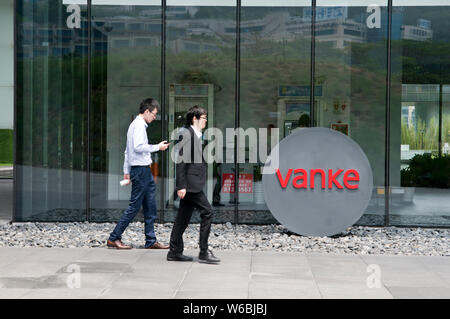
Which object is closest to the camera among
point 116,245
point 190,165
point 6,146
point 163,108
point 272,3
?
point 190,165

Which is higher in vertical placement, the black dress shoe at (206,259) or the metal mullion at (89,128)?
the metal mullion at (89,128)

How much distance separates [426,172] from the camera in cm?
1118

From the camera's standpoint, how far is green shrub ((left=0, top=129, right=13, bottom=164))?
154 ft

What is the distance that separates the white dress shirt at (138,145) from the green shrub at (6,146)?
41.1 metres

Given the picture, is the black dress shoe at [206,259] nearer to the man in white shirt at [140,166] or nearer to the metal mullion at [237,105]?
the man in white shirt at [140,166]

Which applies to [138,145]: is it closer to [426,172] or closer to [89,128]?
[89,128]

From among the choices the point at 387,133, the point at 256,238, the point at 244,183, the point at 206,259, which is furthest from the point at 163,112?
the point at 206,259

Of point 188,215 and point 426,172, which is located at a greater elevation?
point 426,172

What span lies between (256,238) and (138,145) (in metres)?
2.72

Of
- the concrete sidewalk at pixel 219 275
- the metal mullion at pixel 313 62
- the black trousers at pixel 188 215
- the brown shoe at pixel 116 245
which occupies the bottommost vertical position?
the concrete sidewalk at pixel 219 275

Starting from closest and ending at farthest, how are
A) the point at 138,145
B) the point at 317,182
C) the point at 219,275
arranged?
the point at 219,275 < the point at 138,145 < the point at 317,182

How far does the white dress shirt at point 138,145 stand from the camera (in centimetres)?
810

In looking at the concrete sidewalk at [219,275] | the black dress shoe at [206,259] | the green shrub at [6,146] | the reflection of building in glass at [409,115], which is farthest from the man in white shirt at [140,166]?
the green shrub at [6,146]

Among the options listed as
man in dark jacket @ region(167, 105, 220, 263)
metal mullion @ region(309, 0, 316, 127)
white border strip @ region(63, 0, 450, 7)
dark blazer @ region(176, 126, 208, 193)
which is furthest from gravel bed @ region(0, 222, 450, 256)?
white border strip @ region(63, 0, 450, 7)
